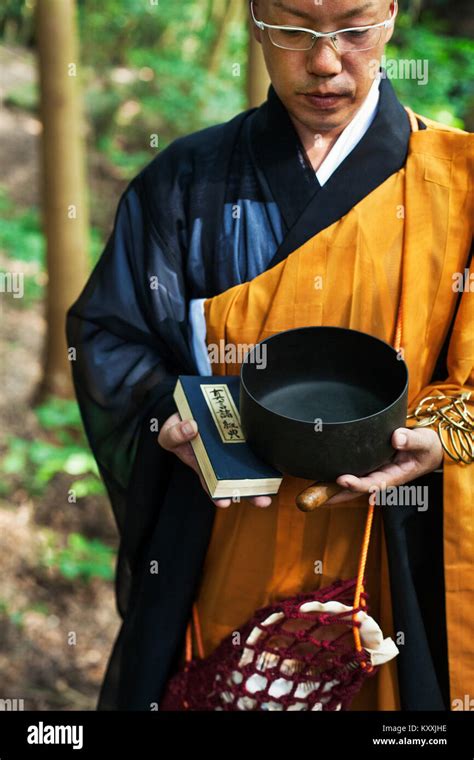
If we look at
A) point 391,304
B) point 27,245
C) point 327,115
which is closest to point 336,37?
point 327,115

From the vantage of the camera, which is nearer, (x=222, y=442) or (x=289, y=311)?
(x=222, y=442)

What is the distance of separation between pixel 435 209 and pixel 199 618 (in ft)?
3.23

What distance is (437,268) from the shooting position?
1582mm

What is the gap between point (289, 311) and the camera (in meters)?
1.63

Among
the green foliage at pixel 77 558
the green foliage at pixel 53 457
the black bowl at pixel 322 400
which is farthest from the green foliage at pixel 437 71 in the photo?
the black bowl at pixel 322 400

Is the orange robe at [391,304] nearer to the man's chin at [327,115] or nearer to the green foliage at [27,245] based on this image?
the man's chin at [327,115]

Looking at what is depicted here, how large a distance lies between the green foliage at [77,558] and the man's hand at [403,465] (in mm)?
1879

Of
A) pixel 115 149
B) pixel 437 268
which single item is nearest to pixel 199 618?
pixel 437 268

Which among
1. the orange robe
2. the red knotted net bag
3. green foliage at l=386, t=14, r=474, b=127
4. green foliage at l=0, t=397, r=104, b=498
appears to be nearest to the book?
the orange robe

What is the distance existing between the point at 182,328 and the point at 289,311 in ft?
0.83

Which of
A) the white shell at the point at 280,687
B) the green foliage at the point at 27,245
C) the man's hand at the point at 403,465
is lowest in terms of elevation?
the white shell at the point at 280,687

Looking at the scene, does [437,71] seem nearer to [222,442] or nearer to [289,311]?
[289,311]

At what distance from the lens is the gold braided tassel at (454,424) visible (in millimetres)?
1553

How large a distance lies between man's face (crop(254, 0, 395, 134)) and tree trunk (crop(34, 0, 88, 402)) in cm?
213
